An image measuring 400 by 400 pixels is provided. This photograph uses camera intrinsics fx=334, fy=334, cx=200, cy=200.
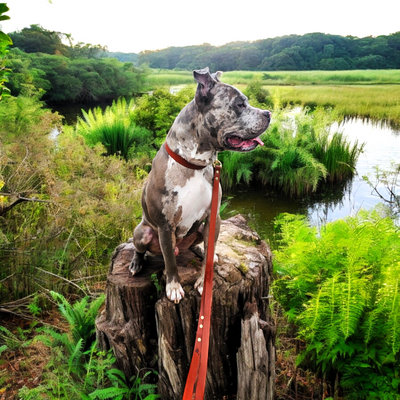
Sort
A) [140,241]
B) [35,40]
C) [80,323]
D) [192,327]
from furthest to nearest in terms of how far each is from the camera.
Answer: [35,40]
[80,323]
[140,241]
[192,327]

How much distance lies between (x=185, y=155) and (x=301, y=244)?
172cm

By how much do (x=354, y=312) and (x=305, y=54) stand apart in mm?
15927

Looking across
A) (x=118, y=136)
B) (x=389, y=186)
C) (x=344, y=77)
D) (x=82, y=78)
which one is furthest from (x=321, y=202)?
(x=82, y=78)

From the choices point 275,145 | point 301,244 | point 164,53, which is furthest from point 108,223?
point 164,53

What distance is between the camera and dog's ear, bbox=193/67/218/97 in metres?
1.92

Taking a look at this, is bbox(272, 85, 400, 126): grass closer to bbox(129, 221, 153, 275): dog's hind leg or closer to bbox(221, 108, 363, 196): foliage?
bbox(221, 108, 363, 196): foliage

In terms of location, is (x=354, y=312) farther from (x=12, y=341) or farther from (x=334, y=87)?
(x=334, y=87)

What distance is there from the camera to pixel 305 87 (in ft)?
57.6

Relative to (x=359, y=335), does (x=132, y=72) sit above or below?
above

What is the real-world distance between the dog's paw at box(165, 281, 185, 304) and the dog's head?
41.3 inches

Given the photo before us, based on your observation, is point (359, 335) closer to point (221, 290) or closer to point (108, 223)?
point (221, 290)

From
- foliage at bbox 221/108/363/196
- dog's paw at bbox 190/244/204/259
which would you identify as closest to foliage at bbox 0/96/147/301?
dog's paw at bbox 190/244/204/259

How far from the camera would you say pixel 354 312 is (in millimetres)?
2609

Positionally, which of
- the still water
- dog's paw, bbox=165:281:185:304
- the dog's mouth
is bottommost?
the still water
